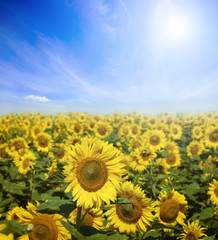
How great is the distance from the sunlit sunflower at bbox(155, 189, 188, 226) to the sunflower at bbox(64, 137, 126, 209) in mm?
2061

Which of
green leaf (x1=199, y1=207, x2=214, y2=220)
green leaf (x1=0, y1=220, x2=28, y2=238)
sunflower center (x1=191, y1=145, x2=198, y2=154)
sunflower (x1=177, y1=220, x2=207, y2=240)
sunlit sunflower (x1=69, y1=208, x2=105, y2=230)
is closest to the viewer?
green leaf (x1=0, y1=220, x2=28, y2=238)

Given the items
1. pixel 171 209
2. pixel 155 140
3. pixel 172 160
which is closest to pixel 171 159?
pixel 172 160

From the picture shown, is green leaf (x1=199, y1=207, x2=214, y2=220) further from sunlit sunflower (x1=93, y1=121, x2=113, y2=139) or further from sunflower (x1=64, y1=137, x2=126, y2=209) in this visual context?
sunlit sunflower (x1=93, y1=121, x2=113, y2=139)

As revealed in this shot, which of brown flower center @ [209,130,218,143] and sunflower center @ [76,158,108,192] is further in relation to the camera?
brown flower center @ [209,130,218,143]

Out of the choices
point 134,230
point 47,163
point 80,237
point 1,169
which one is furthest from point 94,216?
point 1,169

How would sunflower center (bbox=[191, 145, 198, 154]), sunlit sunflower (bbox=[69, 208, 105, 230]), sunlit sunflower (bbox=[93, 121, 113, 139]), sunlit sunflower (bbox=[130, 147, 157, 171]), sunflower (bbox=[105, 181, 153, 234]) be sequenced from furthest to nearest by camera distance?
sunlit sunflower (bbox=[93, 121, 113, 139]) < sunflower center (bbox=[191, 145, 198, 154]) < sunlit sunflower (bbox=[130, 147, 157, 171]) < sunflower (bbox=[105, 181, 153, 234]) < sunlit sunflower (bbox=[69, 208, 105, 230])

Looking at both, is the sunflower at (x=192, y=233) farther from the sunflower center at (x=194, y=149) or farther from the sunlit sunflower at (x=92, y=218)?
the sunflower center at (x=194, y=149)

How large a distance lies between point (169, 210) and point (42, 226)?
107 inches

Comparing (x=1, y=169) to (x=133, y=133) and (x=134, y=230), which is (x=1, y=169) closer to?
(x=134, y=230)

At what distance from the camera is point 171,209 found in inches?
145

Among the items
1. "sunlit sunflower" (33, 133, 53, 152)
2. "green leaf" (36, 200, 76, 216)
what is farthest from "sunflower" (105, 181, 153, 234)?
"sunlit sunflower" (33, 133, 53, 152)

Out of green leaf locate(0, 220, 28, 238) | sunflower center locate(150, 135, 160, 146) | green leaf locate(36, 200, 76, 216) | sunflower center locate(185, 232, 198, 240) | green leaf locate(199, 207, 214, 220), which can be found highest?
green leaf locate(0, 220, 28, 238)

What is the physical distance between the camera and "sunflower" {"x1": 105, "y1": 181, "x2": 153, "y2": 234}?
2.85 metres

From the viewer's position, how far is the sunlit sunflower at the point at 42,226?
7.07ft
